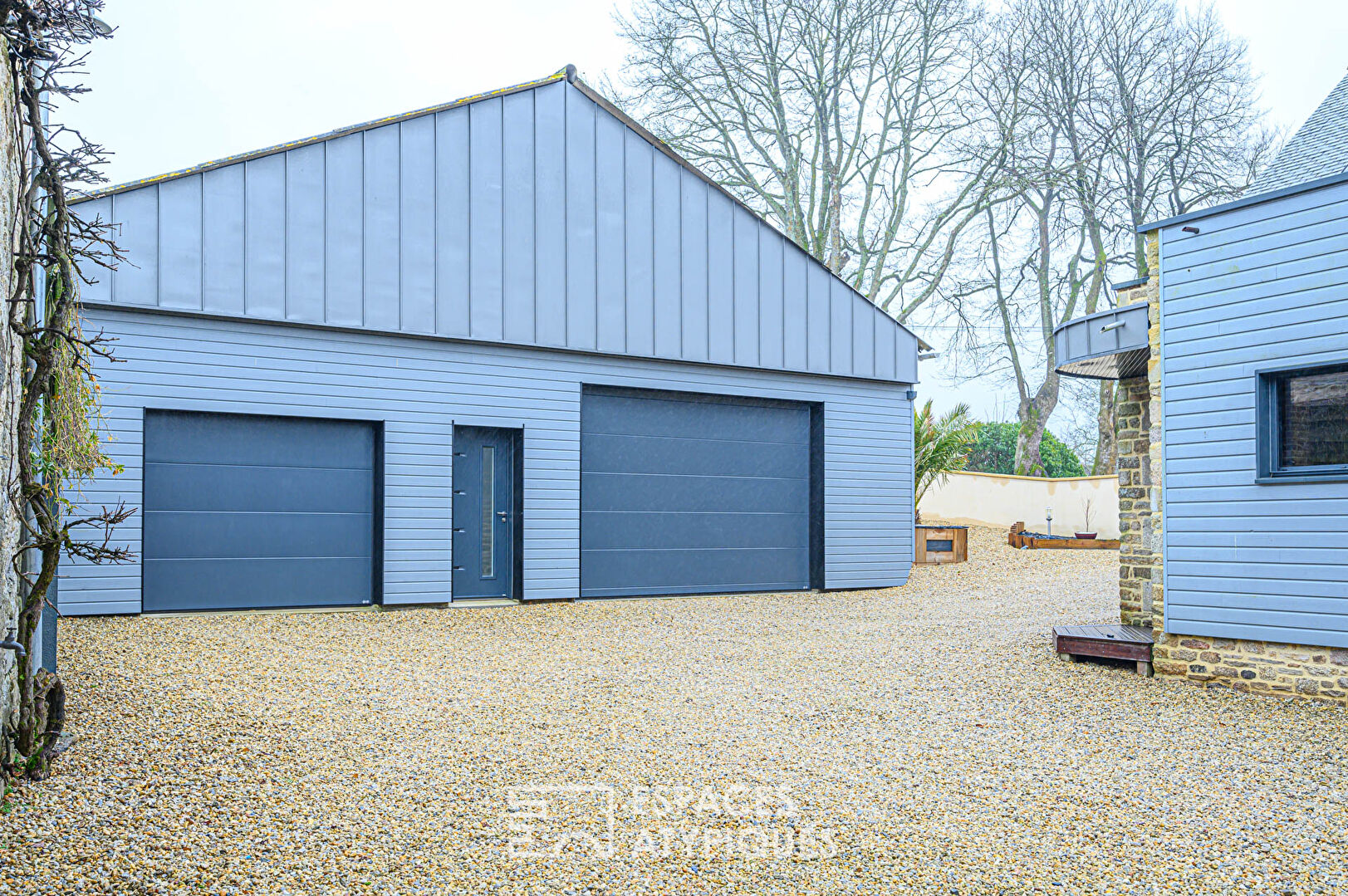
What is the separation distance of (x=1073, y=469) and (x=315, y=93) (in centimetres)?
2079

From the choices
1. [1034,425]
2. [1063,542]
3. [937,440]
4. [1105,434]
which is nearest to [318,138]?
[937,440]

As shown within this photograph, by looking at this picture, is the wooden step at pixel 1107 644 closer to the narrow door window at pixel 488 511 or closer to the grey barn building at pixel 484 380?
the grey barn building at pixel 484 380

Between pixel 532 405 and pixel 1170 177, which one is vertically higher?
pixel 1170 177

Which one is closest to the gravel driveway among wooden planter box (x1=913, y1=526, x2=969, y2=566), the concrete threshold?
the concrete threshold

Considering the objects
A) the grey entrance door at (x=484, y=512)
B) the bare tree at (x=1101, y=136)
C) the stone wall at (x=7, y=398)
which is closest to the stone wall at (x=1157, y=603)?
the grey entrance door at (x=484, y=512)

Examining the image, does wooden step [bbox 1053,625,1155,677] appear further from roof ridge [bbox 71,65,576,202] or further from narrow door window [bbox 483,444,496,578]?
roof ridge [bbox 71,65,576,202]

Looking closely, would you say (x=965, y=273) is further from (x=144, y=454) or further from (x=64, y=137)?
(x=64, y=137)

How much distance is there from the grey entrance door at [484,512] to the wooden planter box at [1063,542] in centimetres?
1133

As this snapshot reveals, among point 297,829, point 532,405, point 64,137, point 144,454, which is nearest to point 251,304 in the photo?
point 144,454

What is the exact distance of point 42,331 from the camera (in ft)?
13.3

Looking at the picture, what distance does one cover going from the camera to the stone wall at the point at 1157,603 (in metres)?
6.00

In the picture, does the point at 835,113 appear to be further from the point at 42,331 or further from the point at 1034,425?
the point at 42,331

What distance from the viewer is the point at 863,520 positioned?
1227cm

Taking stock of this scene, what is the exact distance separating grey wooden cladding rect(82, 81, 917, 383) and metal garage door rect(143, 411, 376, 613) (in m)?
1.07
